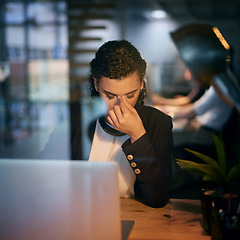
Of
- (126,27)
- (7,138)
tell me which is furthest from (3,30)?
(7,138)

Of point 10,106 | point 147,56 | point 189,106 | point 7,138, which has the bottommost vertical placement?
point 7,138

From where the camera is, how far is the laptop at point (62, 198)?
80 cm

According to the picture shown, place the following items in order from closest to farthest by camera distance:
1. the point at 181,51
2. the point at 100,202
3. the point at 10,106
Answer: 1. the point at 100,202
2. the point at 181,51
3. the point at 10,106

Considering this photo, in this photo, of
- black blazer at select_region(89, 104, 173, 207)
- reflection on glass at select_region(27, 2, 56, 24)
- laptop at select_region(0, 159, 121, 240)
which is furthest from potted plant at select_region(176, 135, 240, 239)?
reflection on glass at select_region(27, 2, 56, 24)

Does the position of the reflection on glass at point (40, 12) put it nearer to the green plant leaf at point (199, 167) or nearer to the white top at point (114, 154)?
the white top at point (114, 154)

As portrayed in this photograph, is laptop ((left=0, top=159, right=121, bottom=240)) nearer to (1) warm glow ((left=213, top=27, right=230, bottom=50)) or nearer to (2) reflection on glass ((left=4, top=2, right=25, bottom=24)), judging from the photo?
(1) warm glow ((left=213, top=27, right=230, bottom=50))

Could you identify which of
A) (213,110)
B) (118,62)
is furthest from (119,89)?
(213,110)

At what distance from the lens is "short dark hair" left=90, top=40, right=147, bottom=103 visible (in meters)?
1.30

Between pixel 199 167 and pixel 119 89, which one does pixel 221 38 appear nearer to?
pixel 119 89

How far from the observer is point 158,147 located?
1.34 m

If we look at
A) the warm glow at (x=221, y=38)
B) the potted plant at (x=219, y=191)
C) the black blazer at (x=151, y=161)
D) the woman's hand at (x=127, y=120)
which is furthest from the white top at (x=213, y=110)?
the potted plant at (x=219, y=191)

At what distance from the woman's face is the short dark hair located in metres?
0.02

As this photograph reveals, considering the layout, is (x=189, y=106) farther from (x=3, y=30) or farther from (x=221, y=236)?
(x=3, y=30)

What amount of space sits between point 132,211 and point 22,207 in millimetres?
417
